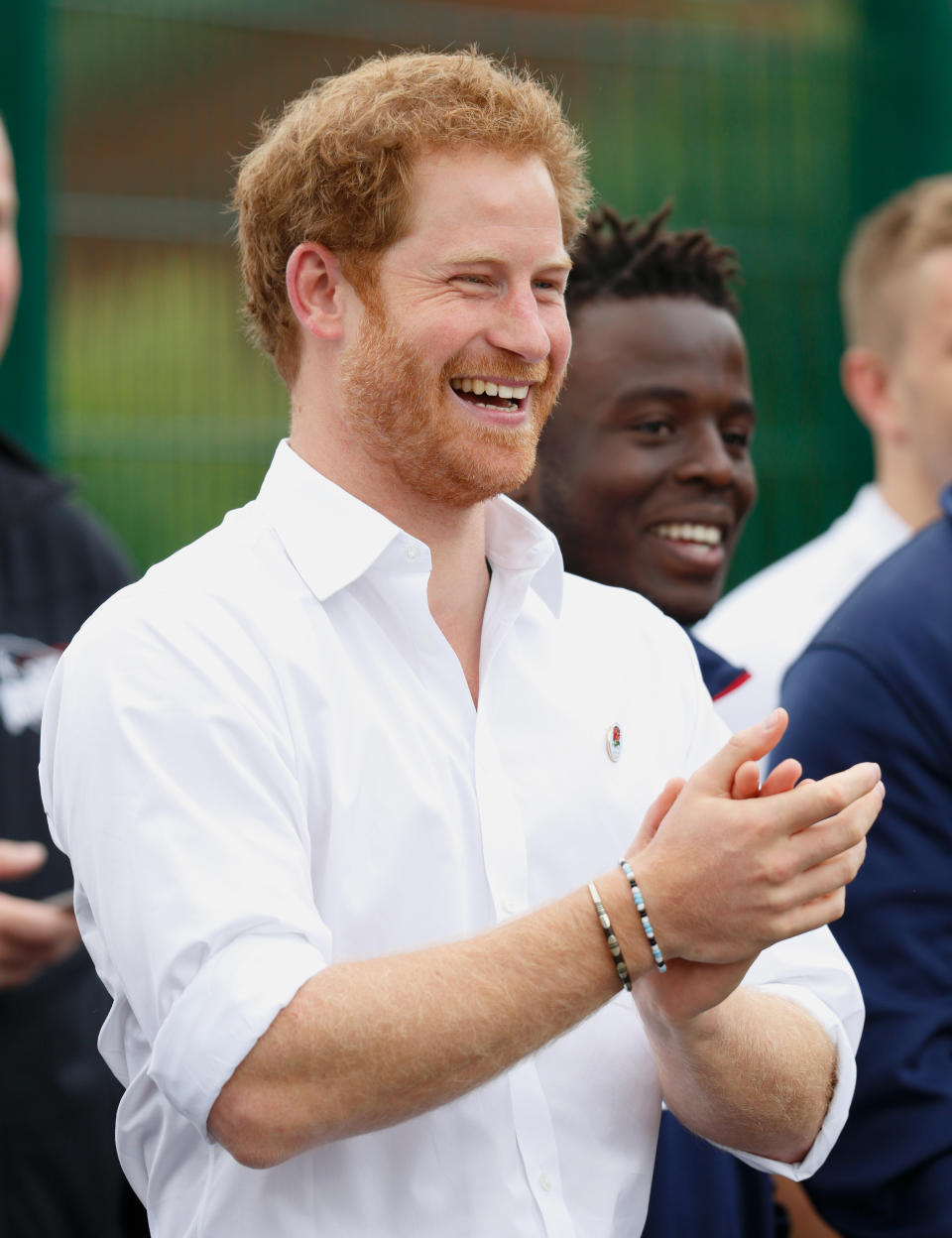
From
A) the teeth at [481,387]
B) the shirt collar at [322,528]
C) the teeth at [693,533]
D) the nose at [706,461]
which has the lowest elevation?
the teeth at [693,533]

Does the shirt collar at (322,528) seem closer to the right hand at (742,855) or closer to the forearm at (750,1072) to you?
the right hand at (742,855)

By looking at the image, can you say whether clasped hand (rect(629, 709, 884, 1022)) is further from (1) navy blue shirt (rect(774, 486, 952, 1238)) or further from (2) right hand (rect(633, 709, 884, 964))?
(1) navy blue shirt (rect(774, 486, 952, 1238))

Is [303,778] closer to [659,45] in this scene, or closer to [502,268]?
[502,268]

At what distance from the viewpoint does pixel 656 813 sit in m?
1.80

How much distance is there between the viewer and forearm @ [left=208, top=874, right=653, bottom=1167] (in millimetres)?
1638

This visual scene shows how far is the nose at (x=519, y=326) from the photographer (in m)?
1.99

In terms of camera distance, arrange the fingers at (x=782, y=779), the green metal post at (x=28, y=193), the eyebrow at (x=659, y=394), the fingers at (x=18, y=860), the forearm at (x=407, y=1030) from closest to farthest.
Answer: the forearm at (x=407, y=1030), the fingers at (x=782, y=779), the fingers at (x=18, y=860), the eyebrow at (x=659, y=394), the green metal post at (x=28, y=193)

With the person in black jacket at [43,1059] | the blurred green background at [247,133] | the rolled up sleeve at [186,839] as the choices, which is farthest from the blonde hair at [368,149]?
the blurred green background at [247,133]

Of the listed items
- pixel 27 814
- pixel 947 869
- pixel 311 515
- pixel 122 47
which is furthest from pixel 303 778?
pixel 122 47

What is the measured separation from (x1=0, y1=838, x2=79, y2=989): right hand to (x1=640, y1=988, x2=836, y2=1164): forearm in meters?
1.11

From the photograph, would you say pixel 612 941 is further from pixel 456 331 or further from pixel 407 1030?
pixel 456 331

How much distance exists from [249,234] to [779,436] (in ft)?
19.2

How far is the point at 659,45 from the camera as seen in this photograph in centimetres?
779

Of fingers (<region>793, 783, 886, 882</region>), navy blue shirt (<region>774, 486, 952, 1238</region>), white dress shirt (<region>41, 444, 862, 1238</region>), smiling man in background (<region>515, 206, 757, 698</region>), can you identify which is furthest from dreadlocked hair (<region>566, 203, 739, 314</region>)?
fingers (<region>793, 783, 886, 882</region>)
